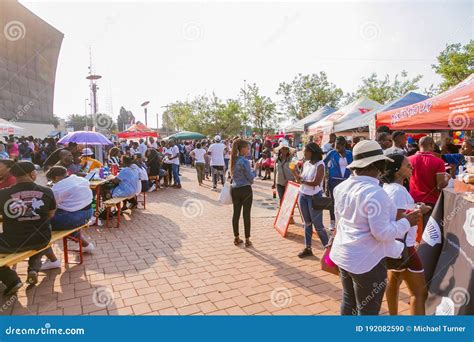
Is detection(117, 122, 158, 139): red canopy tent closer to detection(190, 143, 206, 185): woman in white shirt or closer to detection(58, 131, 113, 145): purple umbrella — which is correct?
detection(190, 143, 206, 185): woman in white shirt

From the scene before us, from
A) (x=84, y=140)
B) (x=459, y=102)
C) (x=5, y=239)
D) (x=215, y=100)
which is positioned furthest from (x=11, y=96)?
(x=459, y=102)

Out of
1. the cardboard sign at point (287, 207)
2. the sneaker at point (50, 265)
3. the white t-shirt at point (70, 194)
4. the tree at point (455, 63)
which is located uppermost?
the tree at point (455, 63)

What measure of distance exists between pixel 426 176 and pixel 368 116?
5586 millimetres

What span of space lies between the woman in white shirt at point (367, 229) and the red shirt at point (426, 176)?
6.54 ft

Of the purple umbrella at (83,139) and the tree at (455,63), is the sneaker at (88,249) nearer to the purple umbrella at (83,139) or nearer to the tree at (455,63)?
the purple umbrella at (83,139)

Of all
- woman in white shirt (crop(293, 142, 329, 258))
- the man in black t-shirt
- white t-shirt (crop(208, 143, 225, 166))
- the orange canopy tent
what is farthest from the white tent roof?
the man in black t-shirt

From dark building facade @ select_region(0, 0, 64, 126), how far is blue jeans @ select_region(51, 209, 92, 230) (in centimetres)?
4385

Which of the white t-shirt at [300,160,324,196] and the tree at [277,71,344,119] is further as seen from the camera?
the tree at [277,71,344,119]

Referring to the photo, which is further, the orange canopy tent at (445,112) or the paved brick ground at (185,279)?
the orange canopy tent at (445,112)

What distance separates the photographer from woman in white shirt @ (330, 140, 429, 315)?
6.84ft

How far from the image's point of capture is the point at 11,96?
45125 millimetres

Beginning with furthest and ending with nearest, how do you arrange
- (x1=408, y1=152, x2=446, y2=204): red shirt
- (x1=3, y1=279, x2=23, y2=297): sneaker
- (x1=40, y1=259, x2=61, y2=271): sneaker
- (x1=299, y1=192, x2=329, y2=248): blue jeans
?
(x1=299, y1=192, x2=329, y2=248): blue jeans
(x1=40, y1=259, x2=61, y2=271): sneaker
(x1=408, y1=152, x2=446, y2=204): red shirt
(x1=3, y1=279, x2=23, y2=297): sneaker

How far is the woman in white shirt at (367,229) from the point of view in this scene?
208cm

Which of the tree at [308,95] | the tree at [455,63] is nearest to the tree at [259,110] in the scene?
the tree at [308,95]
